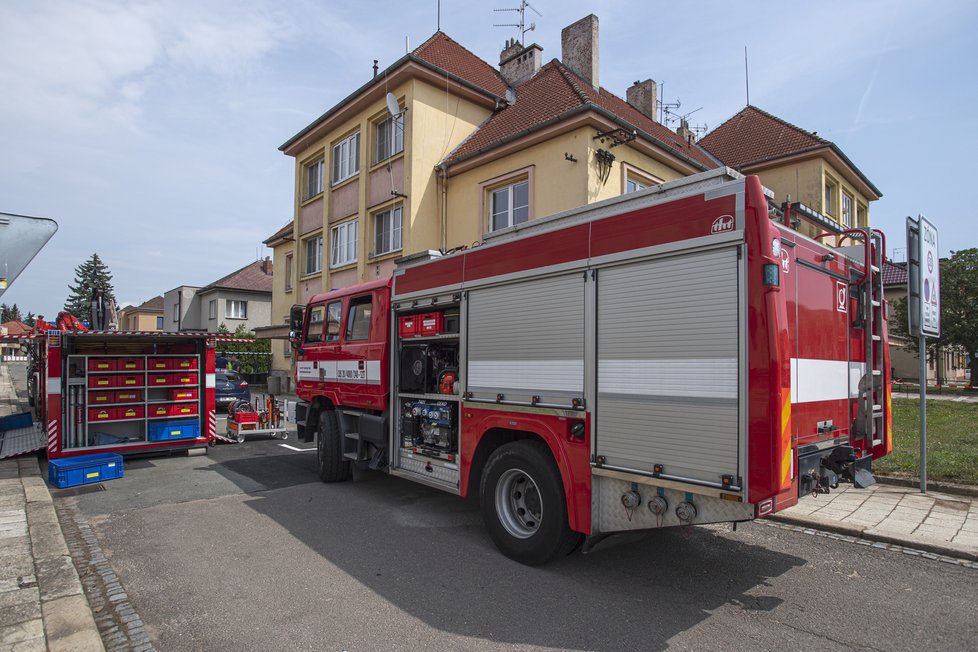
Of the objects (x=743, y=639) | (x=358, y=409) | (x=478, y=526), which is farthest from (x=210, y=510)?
(x=743, y=639)

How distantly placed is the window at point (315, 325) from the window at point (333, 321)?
0.84ft

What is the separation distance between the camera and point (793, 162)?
61.2ft

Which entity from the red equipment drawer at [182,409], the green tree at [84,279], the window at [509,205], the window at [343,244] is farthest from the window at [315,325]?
the green tree at [84,279]

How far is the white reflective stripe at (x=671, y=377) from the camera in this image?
3.54 meters

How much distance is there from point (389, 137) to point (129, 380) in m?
10.3

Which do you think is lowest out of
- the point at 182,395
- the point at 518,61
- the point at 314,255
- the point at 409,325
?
the point at 182,395

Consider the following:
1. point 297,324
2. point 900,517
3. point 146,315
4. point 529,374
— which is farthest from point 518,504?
point 146,315

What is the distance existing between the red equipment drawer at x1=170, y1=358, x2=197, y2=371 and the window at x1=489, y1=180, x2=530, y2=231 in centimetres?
728

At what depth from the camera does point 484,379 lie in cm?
534

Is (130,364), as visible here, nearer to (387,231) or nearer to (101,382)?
(101,382)

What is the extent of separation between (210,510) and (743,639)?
225 inches

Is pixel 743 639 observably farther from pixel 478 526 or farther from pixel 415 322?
pixel 415 322

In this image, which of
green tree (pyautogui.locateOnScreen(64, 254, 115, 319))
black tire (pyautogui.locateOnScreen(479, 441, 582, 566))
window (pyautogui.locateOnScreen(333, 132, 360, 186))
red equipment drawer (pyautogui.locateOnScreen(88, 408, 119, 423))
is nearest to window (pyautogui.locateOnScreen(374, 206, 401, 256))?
window (pyautogui.locateOnScreen(333, 132, 360, 186))

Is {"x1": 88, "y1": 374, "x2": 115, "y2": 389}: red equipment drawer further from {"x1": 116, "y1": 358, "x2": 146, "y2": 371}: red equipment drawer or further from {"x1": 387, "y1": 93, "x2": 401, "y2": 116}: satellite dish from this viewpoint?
{"x1": 387, "y1": 93, "x2": 401, "y2": 116}: satellite dish
